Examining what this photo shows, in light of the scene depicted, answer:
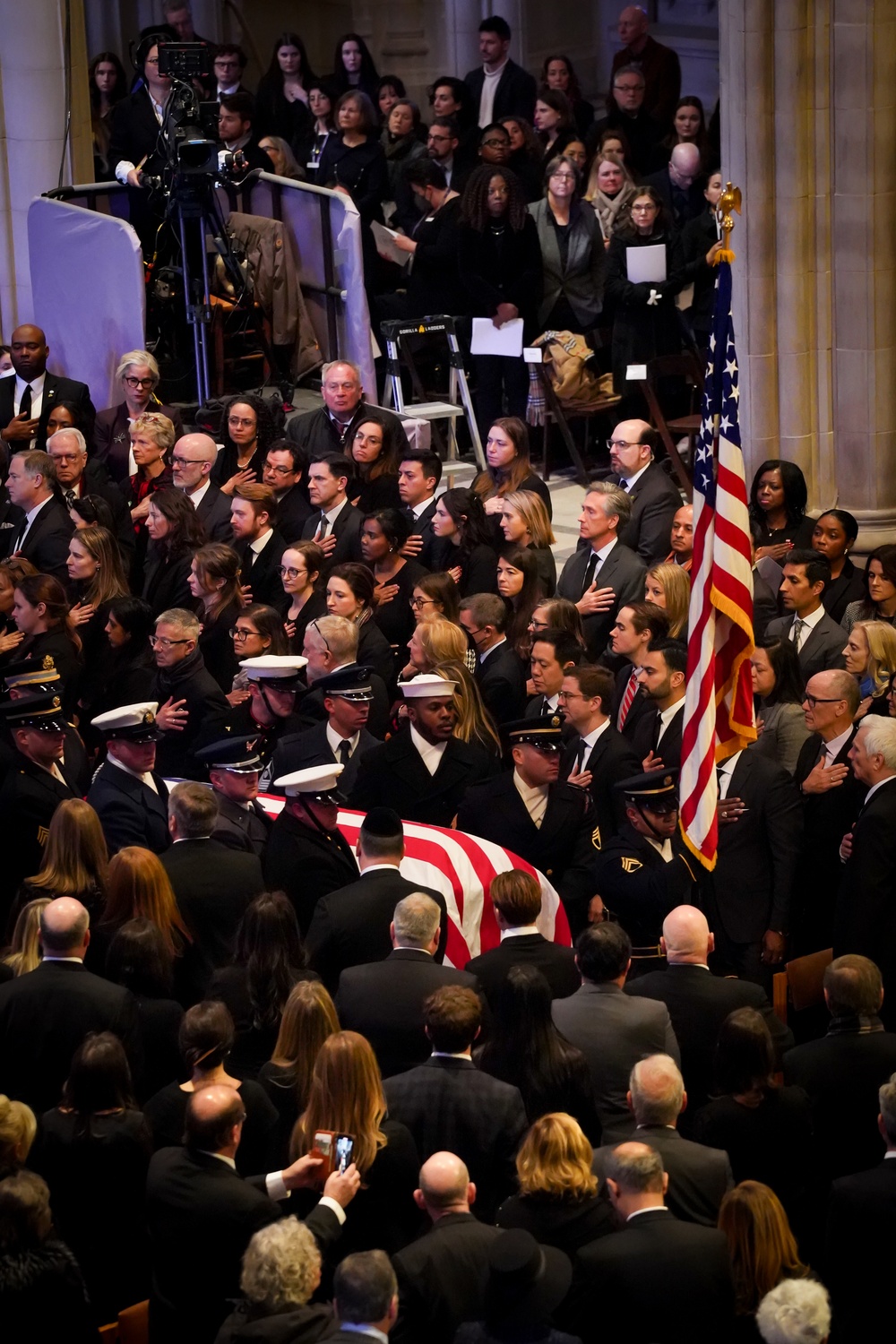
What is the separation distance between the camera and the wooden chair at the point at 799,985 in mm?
6492

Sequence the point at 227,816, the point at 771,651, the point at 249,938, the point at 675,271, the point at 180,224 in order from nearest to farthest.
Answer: the point at 249,938
the point at 227,816
the point at 771,651
the point at 180,224
the point at 675,271

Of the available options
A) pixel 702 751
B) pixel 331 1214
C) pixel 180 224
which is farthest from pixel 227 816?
pixel 180 224

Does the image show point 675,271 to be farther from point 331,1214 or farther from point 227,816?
point 331,1214

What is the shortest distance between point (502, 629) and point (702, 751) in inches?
82.2

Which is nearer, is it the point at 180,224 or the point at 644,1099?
the point at 644,1099

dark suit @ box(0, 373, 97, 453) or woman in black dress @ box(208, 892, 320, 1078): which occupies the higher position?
dark suit @ box(0, 373, 97, 453)

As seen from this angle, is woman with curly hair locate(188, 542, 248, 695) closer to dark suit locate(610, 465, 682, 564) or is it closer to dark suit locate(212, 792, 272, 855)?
dark suit locate(212, 792, 272, 855)

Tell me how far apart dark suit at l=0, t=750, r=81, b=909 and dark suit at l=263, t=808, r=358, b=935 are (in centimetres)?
85

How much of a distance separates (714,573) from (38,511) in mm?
4362

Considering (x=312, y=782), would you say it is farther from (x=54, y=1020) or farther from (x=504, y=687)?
(x=504, y=687)

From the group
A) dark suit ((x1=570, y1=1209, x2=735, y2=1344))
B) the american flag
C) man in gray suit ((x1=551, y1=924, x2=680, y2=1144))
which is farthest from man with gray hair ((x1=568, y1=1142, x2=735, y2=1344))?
the american flag

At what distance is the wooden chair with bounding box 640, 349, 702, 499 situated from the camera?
11.5 meters

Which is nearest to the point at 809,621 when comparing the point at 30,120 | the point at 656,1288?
the point at 656,1288

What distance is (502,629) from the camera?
817 cm
